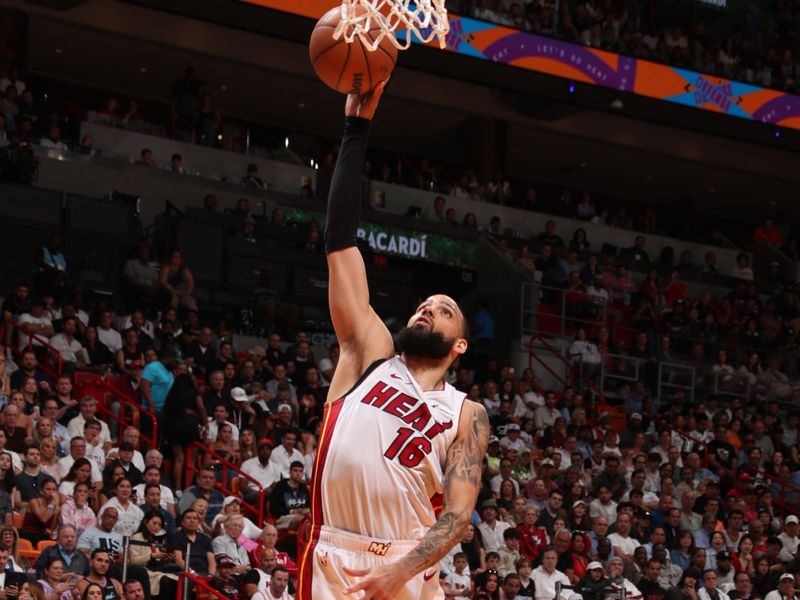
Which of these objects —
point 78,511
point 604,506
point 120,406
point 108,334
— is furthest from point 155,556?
point 604,506

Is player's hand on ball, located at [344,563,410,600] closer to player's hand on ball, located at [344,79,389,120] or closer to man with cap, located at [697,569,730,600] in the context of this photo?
player's hand on ball, located at [344,79,389,120]

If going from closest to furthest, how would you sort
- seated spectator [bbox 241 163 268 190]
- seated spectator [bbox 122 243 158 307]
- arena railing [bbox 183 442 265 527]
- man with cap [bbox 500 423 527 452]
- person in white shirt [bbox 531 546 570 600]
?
person in white shirt [bbox 531 546 570 600] → arena railing [bbox 183 442 265 527] → man with cap [bbox 500 423 527 452] → seated spectator [bbox 122 243 158 307] → seated spectator [bbox 241 163 268 190]

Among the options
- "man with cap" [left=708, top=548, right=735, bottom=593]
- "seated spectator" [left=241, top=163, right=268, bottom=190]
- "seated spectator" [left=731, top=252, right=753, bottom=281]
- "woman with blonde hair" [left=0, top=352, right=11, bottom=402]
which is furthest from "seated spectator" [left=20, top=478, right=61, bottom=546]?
"seated spectator" [left=731, top=252, right=753, bottom=281]

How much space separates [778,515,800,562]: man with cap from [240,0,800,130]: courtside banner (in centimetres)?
865

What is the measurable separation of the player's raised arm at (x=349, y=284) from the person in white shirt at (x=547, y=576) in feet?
29.2

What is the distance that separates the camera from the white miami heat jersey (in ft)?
15.3

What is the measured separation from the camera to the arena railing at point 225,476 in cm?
1349

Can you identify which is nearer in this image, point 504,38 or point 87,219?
point 87,219

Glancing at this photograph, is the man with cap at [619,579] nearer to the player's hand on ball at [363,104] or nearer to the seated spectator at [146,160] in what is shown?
the player's hand on ball at [363,104]

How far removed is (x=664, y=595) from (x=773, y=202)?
17.3 meters

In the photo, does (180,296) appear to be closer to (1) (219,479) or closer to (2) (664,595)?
(1) (219,479)

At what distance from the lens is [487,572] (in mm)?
12984

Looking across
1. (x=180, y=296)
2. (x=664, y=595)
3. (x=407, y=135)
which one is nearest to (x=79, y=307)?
(x=180, y=296)

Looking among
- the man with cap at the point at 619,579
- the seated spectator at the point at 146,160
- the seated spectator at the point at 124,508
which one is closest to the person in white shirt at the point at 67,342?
the seated spectator at the point at 124,508
